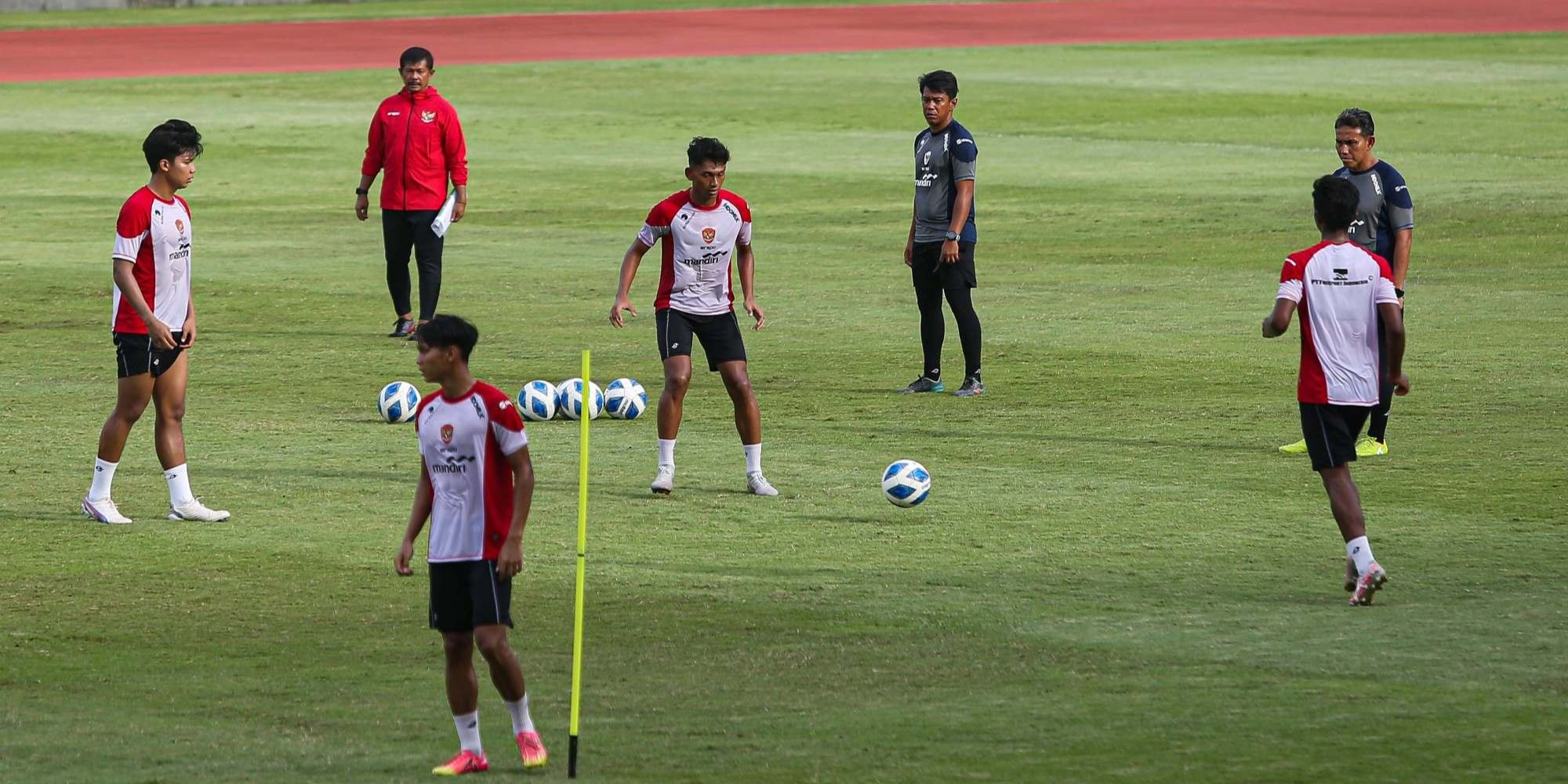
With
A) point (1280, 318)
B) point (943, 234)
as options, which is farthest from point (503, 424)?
point (943, 234)

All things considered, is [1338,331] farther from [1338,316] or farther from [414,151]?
[414,151]

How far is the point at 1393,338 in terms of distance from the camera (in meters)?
10.2

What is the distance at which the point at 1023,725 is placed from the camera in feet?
26.8

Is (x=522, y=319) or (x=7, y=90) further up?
(x=7, y=90)

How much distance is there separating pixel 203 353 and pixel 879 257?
7.67 metres

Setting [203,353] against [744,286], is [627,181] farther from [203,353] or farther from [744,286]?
[744,286]

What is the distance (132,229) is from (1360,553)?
624cm

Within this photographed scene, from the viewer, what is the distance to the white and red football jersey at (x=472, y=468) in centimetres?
767

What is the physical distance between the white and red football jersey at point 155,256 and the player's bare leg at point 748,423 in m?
2.94

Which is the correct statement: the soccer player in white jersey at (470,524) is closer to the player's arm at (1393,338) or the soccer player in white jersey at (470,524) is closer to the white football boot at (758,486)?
the player's arm at (1393,338)

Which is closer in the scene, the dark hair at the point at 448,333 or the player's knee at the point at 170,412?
the dark hair at the point at 448,333

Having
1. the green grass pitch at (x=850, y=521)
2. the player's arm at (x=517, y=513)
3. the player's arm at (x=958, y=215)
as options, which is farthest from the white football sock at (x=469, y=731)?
the player's arm at (x=958, y=215)

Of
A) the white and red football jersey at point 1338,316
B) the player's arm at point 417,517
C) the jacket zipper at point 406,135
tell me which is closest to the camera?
the player's arm at point 417,517

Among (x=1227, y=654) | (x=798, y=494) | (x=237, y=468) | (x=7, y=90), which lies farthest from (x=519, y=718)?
(x=7, y=90)
